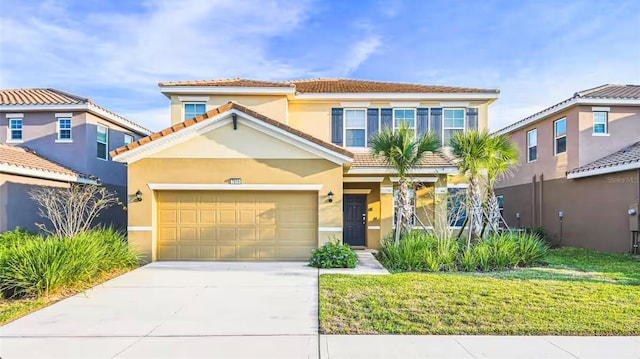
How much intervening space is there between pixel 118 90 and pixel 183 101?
9195 mm

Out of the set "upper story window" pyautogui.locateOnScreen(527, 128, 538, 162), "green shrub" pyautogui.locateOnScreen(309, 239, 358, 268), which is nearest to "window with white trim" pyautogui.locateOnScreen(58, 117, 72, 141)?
"green shrub" pyautogui.locateOnScreen(309, 239, 358, 268)

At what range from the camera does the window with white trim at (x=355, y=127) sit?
17172 millimetres

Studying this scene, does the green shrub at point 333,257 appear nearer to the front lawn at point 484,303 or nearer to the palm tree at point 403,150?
the front lawn at point 484,303

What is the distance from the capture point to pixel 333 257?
11.5 meters

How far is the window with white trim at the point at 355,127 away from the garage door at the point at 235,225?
16.6 feet

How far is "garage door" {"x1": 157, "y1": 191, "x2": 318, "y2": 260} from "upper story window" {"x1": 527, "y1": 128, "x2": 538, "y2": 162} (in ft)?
42.9

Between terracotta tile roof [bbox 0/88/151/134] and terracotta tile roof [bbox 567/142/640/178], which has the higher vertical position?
terracotta tile roof [bbox 0/88/151/134]

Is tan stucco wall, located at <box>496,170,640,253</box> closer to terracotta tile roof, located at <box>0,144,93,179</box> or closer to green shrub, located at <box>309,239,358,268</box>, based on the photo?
green shrub, located at <box>309,239,358,268</box>

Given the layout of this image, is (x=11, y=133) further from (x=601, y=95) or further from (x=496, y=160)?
(x=601, y=95)

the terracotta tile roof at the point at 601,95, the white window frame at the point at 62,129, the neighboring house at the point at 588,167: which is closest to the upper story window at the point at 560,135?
the neighboring house at the point at 588,167

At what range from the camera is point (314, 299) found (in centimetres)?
798

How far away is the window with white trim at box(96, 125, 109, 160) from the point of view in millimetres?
17703
